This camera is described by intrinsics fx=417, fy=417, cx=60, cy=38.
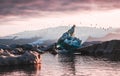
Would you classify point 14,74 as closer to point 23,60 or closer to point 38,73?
point 38,73

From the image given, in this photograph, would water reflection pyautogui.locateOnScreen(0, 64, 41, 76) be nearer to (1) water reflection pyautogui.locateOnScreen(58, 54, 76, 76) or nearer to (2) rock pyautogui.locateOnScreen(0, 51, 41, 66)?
(2) rock pyautogui.locateOnScreen(0, 51, 41, 66)

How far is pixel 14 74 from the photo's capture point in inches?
3260

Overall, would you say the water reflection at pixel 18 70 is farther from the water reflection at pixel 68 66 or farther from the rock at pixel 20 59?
the water reflection at pixel 68 66

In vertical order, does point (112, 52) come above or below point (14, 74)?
below

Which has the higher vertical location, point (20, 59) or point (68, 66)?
point (20, 59)

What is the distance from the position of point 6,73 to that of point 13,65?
16326mm

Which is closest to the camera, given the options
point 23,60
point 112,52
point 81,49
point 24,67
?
point 24,67

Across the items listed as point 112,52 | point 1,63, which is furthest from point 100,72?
point 112,52

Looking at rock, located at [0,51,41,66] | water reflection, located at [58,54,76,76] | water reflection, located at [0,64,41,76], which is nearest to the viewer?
water reflection, located at [0,64,41,76]

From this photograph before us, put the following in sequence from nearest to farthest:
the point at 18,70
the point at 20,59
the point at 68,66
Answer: the point at 18,70 → the point at 20,59 → the point at 68,66

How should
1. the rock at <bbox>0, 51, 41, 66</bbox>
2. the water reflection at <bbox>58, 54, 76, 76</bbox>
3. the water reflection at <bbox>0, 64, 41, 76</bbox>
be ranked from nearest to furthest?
the water reflection at <bbox>0, 64, 41, 76</bbox> → the water reflection at <bbox>58, 54, 76, 76</bbox> → the rock at <bbox>0, 51, 41, 66</bbox>

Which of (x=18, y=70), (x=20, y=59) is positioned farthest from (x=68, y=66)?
(x=18, y=70)

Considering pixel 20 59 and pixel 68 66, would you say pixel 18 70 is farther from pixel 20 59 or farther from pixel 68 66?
pixel 68 66

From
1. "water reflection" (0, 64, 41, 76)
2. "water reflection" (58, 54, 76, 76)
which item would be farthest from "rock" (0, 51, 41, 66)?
"water reflection" (58, 54, 76, 76)
